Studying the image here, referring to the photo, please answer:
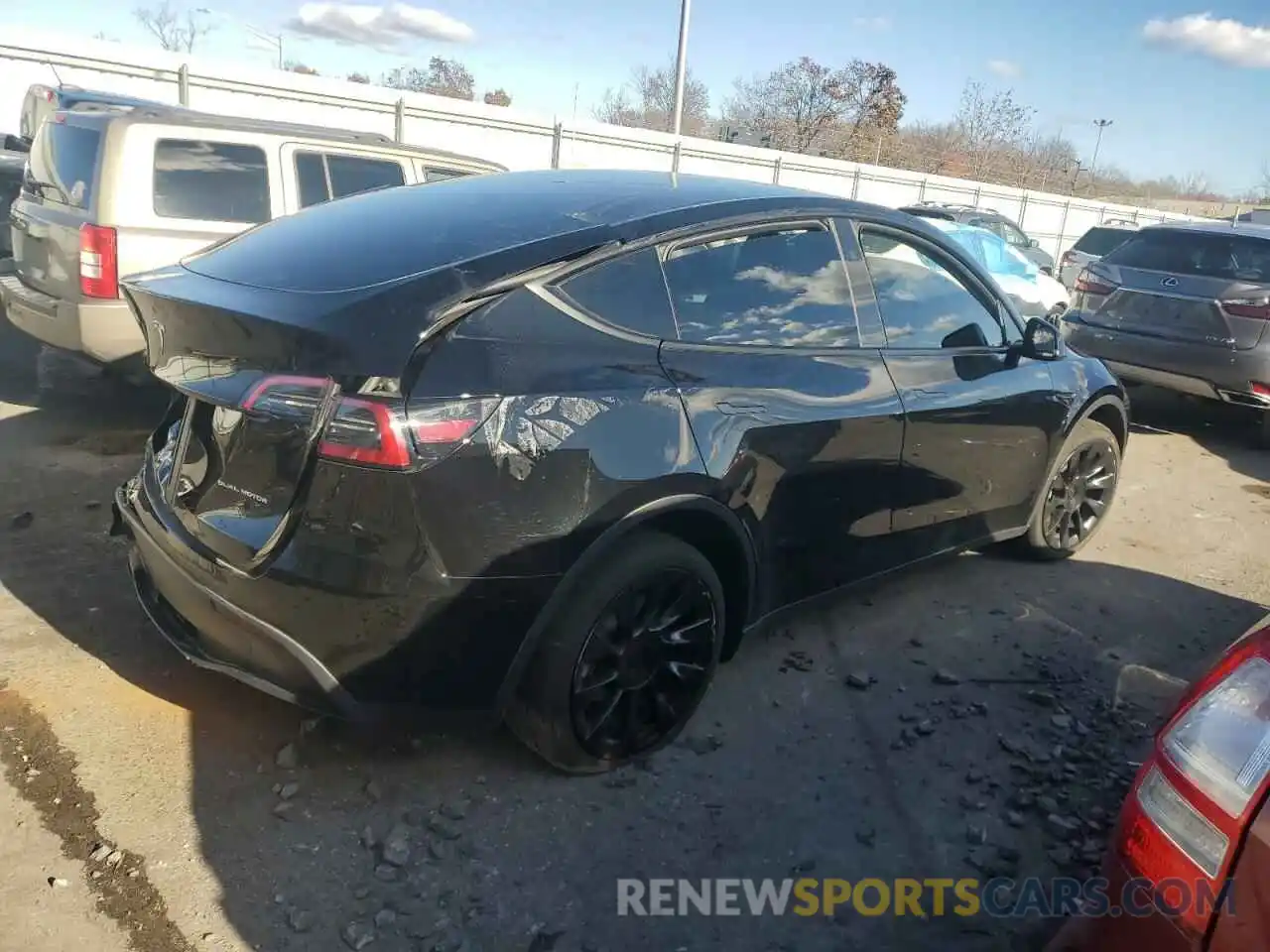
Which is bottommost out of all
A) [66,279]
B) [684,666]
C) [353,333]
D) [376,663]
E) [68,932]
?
[68,932]

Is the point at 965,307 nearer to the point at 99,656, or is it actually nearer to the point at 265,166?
the point at 99,656

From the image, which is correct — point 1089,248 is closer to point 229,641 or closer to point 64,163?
point 64,163

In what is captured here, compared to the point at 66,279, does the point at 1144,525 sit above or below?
below

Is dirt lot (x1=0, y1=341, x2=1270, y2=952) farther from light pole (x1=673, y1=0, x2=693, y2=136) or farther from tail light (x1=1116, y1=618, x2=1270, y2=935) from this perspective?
light pole (x1=673, y1=0, x2=693, y2=136)

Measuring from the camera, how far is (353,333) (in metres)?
2.48

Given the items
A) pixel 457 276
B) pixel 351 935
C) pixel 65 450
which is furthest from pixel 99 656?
pixel 65 450

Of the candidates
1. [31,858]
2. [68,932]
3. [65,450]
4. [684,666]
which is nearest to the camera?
[68,932]

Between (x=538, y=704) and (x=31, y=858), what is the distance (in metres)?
1.35

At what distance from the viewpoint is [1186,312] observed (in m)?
7.80

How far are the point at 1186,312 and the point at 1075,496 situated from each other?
366cm

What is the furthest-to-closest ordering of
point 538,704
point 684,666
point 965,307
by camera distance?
point 965,307
point 684,666
point 538,704

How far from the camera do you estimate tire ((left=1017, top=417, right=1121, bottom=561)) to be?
486 centimetres

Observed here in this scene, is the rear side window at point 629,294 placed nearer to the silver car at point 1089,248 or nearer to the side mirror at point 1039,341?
the side mirror at point 1039,341

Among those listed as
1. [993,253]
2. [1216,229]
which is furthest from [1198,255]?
[993,253]
